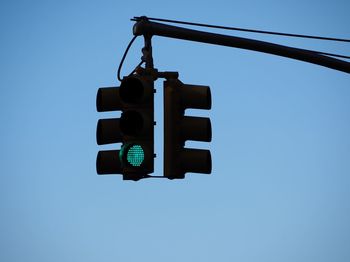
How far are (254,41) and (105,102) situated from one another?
5.74 ft

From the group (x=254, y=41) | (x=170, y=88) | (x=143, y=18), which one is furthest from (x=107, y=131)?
(x=254, y=41)

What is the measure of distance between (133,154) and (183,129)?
2.04ft

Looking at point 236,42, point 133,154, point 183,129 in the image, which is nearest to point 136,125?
point 133,154

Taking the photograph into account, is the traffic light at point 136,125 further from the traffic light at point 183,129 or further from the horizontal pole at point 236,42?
the horizontal pole at point 236,42

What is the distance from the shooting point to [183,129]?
726cm

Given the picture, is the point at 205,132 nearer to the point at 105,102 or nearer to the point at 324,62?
the point at 105,102

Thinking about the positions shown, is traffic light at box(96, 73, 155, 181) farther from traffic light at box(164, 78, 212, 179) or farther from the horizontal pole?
the horizontal pole

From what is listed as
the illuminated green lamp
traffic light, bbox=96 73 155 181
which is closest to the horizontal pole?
traffic light, bbox=96 73 155 181

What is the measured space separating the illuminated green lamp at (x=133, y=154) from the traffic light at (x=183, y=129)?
303 millimetres

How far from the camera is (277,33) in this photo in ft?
27.8

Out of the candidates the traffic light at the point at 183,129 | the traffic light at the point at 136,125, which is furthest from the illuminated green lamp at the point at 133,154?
the traffic light at the point at 183,129

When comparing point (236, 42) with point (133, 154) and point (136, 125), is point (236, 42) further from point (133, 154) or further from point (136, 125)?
point (133, 154)

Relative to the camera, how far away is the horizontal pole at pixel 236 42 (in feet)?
23.5

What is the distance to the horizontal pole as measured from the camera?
7168 millimetres
